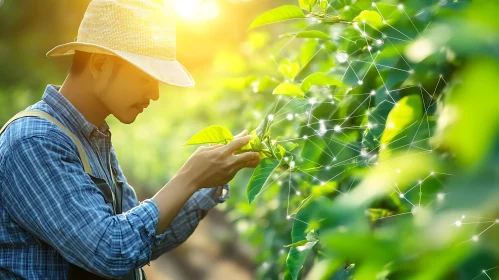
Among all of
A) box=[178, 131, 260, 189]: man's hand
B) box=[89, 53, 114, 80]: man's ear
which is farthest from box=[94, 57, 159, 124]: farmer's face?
box=[178, 131, 260, 189]: man's hand

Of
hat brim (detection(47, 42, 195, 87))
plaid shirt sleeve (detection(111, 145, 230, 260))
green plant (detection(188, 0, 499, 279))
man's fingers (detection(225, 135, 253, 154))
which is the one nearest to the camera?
green plant (detection(188, 0, 499, 279))

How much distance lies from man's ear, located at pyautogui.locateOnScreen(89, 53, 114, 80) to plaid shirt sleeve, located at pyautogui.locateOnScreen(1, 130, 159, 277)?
0.91 feet

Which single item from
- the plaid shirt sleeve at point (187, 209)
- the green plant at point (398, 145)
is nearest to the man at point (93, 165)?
the plaid shirt sleeve at point (187, 209)

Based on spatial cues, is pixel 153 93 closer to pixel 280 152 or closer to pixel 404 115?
pixel 280 152

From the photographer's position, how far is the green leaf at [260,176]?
1271 millimetres

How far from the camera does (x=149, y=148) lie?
7652mm

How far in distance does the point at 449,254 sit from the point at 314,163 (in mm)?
937

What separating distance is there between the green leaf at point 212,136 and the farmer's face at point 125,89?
0.32 m

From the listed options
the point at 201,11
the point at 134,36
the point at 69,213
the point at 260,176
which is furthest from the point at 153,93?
the point at 201,11

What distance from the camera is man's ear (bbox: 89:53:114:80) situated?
1.74 metres

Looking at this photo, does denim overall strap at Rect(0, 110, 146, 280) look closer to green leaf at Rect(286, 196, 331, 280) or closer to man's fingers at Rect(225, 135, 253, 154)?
man's fingers at Rect(225, 135, 253, 154)

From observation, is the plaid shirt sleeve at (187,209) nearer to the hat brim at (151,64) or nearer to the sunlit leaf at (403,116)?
the hat brim at (151,64)

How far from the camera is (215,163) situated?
5.11 ft

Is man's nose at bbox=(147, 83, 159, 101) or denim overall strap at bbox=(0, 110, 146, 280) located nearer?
denim overall strap at bbox=(0, 110, 146, 280)
